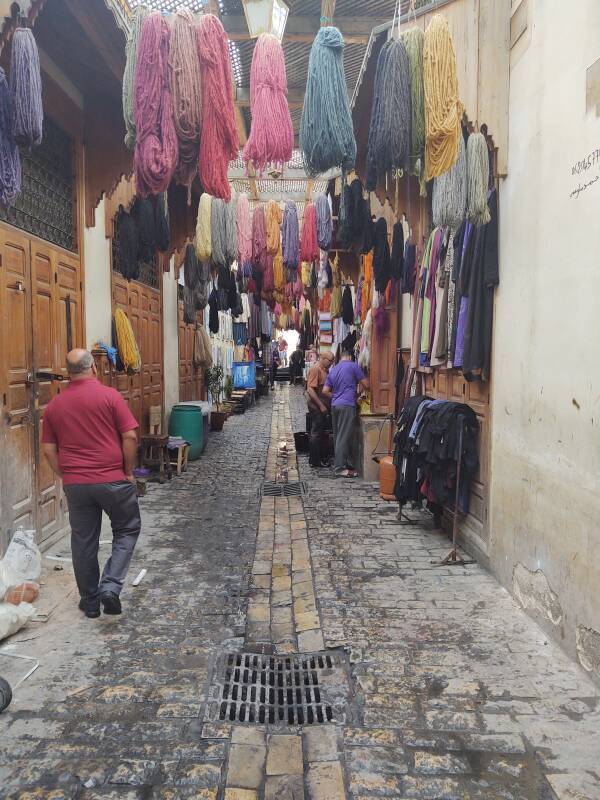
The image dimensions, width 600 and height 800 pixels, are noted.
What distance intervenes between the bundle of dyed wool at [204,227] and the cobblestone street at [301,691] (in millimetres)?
4822

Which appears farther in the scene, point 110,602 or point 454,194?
point 454,194

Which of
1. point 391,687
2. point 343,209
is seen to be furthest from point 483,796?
point 343,209

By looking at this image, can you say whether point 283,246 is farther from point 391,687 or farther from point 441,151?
point 391,687

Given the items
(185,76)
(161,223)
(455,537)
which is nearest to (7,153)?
(185,76)

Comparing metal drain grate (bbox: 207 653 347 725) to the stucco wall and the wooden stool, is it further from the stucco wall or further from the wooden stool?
the wooden stool

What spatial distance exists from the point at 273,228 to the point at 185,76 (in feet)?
20.4

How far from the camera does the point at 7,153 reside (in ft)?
11.7

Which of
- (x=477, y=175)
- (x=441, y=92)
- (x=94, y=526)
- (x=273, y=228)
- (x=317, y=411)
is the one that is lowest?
(x=94, y=526)

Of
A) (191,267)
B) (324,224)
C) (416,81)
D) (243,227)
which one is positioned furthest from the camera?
(191,267)

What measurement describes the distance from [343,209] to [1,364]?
4905 mm

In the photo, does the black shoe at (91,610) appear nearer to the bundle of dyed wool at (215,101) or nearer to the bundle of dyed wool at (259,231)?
the bundle of dyed wool at (215,101)

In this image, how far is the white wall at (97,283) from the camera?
22.2 feet

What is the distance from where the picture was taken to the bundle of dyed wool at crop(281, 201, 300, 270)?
10227mm

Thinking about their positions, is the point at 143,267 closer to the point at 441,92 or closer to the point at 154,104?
the point at 154,104
